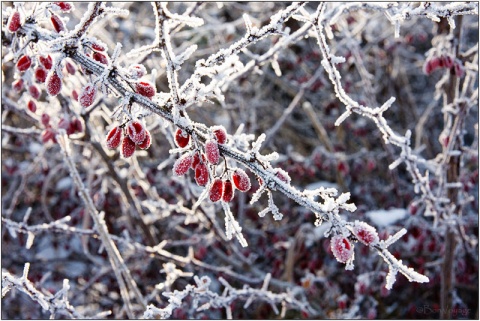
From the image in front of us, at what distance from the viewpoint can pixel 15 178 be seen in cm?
400

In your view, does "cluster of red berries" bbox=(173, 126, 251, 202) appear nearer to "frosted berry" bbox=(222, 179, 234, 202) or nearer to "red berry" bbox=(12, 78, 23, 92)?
"frosted berry" bbox=(222, 179, 234, 202)

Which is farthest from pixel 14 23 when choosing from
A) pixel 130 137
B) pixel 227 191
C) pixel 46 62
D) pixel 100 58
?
pixel 227 191

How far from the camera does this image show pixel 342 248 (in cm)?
120

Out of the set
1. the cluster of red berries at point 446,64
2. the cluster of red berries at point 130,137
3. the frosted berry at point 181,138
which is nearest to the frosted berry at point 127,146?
the cluster of red berries at point 130,137

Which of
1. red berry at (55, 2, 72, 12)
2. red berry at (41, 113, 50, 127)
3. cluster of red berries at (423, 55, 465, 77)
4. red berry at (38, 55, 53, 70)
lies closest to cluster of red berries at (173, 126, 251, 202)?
red berry at (38, 55, 53, 70)

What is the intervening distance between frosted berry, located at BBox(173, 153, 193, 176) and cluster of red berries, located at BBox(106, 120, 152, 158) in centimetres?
10

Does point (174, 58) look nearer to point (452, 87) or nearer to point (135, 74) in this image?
point (135, 74)

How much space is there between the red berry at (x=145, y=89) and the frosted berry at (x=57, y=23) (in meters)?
0.48

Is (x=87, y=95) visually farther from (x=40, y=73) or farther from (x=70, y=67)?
(x=70, y=67)

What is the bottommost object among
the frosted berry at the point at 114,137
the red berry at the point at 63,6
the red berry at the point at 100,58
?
the frosted berry at the point at 114,137

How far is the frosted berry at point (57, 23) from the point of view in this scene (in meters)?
1.58

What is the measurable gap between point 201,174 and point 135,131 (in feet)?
0.64

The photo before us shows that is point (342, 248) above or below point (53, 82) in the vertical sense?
below

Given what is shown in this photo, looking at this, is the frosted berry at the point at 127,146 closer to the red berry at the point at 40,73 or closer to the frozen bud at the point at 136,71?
the frozen bud at the point at 136,71
